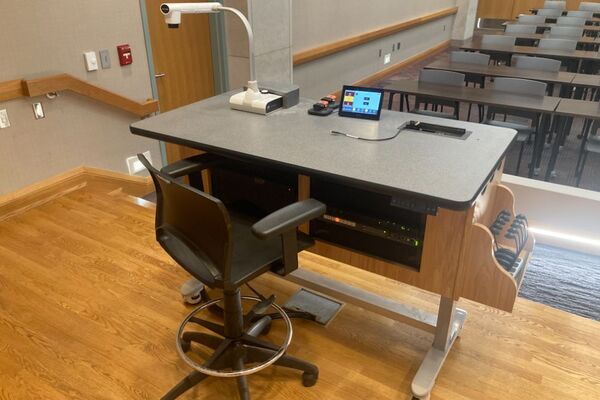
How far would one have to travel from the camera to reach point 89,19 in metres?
3.10

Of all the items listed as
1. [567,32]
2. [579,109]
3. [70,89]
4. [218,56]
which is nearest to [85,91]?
[70,89]

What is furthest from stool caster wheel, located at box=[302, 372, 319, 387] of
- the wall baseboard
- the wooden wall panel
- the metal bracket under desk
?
the wooden wall panel

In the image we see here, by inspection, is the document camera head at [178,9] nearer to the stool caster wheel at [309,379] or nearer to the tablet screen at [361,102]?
the tablet screen at [361,102]

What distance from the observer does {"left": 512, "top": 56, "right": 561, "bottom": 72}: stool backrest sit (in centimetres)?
473

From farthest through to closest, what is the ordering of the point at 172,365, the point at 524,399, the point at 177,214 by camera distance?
the point at 172,365 → the point at 524,399 → the point at 177,214

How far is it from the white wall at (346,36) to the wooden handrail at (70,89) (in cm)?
215

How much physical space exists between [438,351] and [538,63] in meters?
4.00

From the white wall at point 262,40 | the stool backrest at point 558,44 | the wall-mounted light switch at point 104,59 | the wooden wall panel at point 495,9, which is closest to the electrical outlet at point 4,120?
the wall-mounted light switch at point 104,59

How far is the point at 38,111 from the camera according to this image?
2.97 m

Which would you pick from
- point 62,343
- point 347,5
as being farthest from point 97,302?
point 347,5

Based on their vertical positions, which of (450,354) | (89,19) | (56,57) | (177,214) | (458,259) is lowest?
(450,354)

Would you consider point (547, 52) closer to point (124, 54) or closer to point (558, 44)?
point (558, 44)

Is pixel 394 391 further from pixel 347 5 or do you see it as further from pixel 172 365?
pixel 347 5

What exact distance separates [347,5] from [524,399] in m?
5.28
